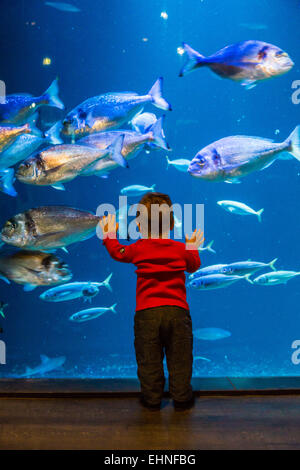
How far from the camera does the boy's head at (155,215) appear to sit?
2125mm

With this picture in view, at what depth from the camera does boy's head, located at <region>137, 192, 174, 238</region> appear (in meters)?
2.12

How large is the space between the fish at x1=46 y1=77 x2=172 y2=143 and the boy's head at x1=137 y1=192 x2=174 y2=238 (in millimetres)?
918

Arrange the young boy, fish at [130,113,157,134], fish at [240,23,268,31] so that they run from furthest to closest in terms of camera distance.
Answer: fish at [240,23,268,31] → fish at [130,113,157,134] → the young boy

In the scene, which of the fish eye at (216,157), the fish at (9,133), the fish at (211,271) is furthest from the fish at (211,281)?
the fish at (9,133)

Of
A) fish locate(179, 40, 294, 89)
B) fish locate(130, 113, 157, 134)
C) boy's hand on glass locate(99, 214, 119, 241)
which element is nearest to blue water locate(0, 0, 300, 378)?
boy's hand on glass locate(99, 214, 119, 241)

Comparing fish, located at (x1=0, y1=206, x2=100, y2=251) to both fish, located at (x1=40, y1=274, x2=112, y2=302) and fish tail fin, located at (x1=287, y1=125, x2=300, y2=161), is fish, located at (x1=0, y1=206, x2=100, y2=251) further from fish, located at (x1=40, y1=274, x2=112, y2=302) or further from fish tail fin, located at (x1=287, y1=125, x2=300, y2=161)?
fish tail fin, located at (x1=287, y1=125, x2=300, y2=161)

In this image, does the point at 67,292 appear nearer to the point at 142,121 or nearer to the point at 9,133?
the point at 9,133

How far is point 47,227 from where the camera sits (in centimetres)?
238

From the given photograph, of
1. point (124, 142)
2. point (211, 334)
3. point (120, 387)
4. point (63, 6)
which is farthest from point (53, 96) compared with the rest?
point (211, 334)

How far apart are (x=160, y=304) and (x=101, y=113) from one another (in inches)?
60.0

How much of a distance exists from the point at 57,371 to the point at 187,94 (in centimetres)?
684

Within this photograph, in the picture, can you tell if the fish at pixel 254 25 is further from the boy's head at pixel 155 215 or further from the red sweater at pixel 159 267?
the red sweater at pixel 159 267

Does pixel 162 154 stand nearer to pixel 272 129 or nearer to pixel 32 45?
pixel 272 129

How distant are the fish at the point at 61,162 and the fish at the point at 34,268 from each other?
50cm
